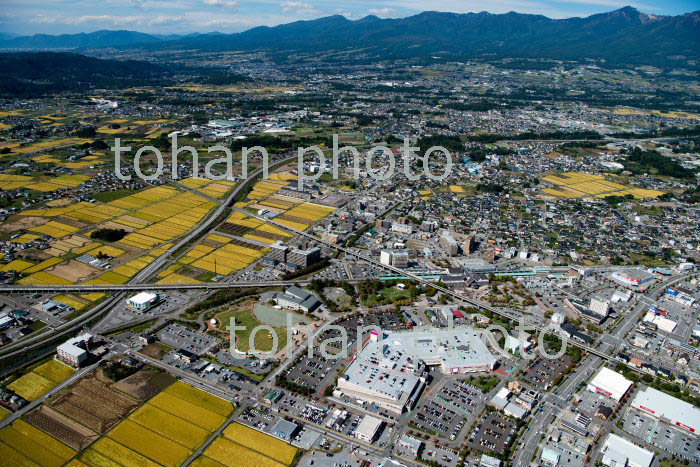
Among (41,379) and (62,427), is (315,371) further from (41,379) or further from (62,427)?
(41,379)

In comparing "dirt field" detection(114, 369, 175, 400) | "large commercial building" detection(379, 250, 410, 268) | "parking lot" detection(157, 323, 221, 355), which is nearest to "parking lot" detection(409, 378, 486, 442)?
"parking lot" detection(157, 323, 221, 355)

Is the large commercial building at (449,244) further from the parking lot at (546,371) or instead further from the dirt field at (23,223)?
the dirt field at (23,223)

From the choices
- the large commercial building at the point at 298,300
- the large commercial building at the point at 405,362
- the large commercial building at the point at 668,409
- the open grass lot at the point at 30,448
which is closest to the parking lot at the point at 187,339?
the large commercial building at the point at 298,300

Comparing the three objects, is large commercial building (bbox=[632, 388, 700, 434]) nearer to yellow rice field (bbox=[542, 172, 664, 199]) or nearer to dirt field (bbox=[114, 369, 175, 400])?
dirt field (bbox=[114, 369, 175, 400])

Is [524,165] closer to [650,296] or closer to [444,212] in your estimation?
[444,212]

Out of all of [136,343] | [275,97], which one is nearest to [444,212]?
Answer: [136,343]
